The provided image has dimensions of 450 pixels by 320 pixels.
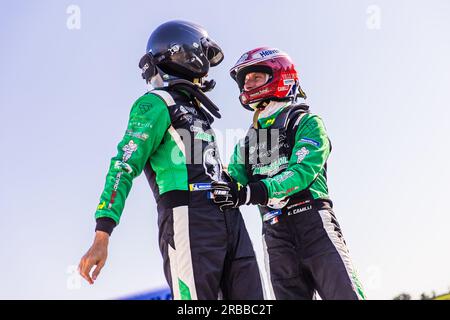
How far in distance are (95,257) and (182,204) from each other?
30.3 inches

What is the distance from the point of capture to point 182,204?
445 cm

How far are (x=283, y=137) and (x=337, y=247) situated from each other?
4.02 ft

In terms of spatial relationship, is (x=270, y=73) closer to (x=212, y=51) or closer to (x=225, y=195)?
(x=212, y=51)

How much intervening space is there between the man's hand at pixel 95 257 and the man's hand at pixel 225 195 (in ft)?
2.93

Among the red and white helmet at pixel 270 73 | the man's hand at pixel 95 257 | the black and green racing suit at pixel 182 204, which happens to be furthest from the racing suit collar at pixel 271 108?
the man's hand at pixel 95 257

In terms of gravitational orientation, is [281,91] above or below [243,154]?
above

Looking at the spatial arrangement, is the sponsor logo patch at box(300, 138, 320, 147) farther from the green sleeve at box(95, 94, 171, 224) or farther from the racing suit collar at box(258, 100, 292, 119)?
the green sleeve at box(95, 94, 171, 224)

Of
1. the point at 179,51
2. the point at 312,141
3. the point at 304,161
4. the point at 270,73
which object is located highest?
the point at 179,51

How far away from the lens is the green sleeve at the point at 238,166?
6.22 meters

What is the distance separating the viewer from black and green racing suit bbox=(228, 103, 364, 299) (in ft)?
17.5

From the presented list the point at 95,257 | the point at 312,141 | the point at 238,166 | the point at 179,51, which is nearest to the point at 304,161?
the point at 312,141
